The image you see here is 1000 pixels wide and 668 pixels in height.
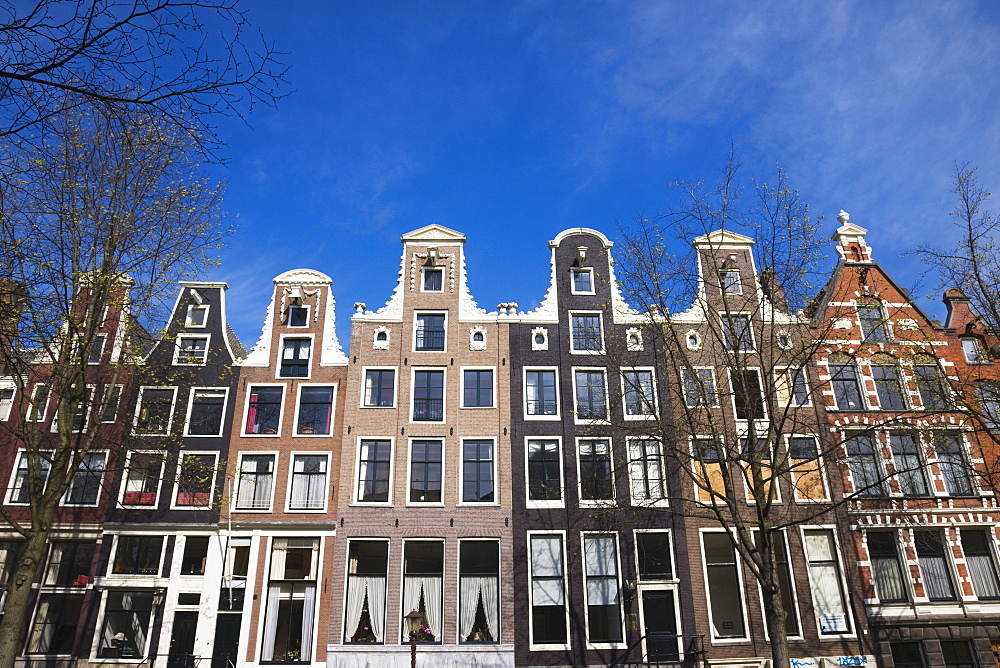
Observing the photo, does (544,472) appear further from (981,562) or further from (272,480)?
(981,562)

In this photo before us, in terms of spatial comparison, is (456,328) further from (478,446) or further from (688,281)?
(688,281)

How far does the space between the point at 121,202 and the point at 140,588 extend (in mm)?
13659

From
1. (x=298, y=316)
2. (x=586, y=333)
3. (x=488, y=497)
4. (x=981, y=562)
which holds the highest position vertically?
(x=298, y=316)

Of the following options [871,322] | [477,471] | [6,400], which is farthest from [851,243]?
[6,400]

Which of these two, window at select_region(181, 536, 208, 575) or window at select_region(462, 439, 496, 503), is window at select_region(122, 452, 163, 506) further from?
window at select_region(462, 439, 496, 503)

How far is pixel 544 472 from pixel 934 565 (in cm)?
1444

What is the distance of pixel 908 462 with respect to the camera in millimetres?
27562

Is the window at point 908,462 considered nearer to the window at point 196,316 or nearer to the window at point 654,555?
the window at point 654,555

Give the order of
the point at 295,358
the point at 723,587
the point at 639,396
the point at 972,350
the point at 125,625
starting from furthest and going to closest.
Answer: the point at 972,350
the point at 295,358
the point at 639,396
the point at 723,587
the point at 125,625

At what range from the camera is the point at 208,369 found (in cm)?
2862

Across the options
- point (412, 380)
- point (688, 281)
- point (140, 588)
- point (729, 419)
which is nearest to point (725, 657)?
point (729, 419)

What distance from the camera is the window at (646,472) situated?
26688 mm

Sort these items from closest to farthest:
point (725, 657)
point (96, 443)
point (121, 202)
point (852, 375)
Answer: point (121, 202) → point (725, 657) → point (96, 443) → point (852, 375)

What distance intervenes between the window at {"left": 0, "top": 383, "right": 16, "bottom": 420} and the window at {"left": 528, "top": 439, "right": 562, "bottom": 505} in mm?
21135
